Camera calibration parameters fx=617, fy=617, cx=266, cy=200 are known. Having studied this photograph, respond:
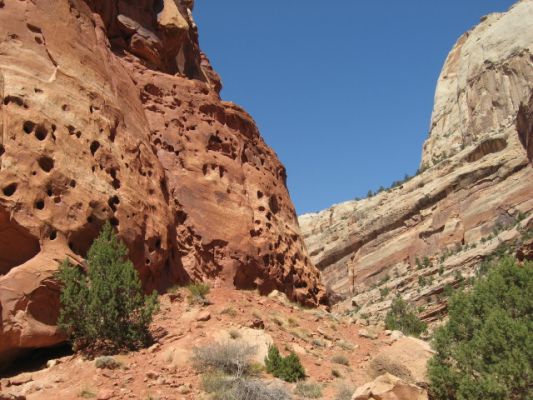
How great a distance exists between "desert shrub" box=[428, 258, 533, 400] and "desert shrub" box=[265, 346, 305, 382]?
10.9 ft

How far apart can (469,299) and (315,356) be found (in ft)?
17.3

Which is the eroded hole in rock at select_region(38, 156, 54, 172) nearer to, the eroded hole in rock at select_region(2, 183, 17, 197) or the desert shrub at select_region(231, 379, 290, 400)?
the eroded hole in rock at select_region(2, 183, 17, 197)

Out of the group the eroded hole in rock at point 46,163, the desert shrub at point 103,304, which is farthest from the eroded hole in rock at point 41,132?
the desert shrub at point 103,304

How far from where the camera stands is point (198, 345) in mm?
15156

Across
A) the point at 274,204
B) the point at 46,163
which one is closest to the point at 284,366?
the point at 46,163

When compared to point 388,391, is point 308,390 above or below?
above

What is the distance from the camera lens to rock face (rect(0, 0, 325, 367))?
15086 millimetres

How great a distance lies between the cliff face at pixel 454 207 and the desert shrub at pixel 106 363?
36.9 meters

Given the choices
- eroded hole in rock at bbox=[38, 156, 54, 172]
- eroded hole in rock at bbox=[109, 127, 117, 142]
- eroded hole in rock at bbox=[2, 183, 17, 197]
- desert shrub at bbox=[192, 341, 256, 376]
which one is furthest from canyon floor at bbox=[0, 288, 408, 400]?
eroded hole in rock at bbox=[109, 127, 117, 142]

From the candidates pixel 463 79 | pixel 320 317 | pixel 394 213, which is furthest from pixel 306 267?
pixel 463 79

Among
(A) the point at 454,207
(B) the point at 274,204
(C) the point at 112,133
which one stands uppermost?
(A) the point at 454,207

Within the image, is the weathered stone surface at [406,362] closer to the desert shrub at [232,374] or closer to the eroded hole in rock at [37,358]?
the desert shrub at [232,374]

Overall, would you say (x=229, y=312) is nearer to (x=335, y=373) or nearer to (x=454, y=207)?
(x=335, y=373)

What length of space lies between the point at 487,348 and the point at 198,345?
7186mm
